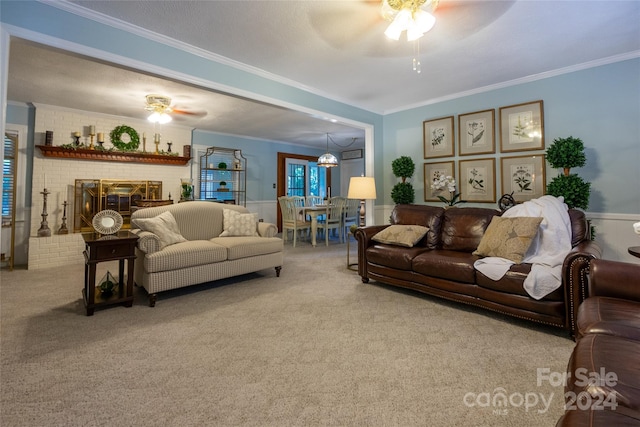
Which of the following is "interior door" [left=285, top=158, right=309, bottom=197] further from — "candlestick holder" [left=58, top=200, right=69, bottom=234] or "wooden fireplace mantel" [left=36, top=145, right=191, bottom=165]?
"candlestick holder" [left=58, top=200, right=69, bottom=234]

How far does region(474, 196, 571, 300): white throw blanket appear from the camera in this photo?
2.24 m

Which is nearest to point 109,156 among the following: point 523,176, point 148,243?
point 148,243

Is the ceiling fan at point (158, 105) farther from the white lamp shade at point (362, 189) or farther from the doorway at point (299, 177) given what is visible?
the doorway at point (299, 177)

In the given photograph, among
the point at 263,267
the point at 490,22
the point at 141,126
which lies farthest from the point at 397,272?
the point at 141,126

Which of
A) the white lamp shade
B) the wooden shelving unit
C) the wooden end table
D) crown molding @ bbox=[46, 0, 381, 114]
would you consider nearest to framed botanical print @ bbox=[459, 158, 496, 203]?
the white lamp shade

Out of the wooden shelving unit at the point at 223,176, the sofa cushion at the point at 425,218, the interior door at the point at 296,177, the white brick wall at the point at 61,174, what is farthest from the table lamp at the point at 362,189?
the interior door at the point at 296,177

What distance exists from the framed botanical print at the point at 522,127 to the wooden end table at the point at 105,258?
4.57m

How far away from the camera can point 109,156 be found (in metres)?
5.14

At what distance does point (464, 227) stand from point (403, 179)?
5.01 feet

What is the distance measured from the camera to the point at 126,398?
153cm

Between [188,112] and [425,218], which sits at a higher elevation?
[188,112]

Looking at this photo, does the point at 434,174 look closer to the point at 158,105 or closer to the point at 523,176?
the point at 523,176

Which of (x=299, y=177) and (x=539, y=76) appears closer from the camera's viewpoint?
(x=539, y=76)

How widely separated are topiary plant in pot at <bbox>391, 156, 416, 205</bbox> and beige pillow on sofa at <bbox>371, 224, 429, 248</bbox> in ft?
3.73
